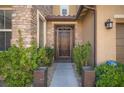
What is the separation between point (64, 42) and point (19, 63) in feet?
36.0

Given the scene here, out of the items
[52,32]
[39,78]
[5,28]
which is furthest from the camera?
[52,32]

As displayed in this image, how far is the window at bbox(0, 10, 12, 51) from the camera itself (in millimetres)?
10102

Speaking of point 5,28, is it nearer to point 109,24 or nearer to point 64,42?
point 109,24

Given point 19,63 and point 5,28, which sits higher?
point 5,28

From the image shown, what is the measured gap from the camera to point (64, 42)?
18.0 metres

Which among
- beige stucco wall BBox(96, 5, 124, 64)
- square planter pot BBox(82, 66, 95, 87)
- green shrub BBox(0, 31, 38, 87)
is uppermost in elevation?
beige stucco wall BBox(96, 5, 124, 64)

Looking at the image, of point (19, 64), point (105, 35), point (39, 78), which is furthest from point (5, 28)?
point (105, 35)

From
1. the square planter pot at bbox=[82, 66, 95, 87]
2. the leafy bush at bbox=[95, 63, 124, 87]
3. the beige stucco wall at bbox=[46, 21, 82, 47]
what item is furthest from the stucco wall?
the beige stucco wall at bbox=[46, 21, 82, 47]

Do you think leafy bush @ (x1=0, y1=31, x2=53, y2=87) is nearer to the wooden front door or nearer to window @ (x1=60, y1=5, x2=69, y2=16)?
the wooden front door

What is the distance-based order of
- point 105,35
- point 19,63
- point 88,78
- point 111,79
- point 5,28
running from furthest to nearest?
point 5,28 < point 105,35 < point 88,78 < point 111,79 < point 19,63

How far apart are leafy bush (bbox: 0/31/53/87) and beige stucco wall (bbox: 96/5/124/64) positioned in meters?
3.28

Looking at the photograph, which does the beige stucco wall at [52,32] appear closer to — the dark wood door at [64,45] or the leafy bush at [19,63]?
the dark wood door at [64,45]

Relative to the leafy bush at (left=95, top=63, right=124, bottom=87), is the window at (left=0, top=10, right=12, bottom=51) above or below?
above
